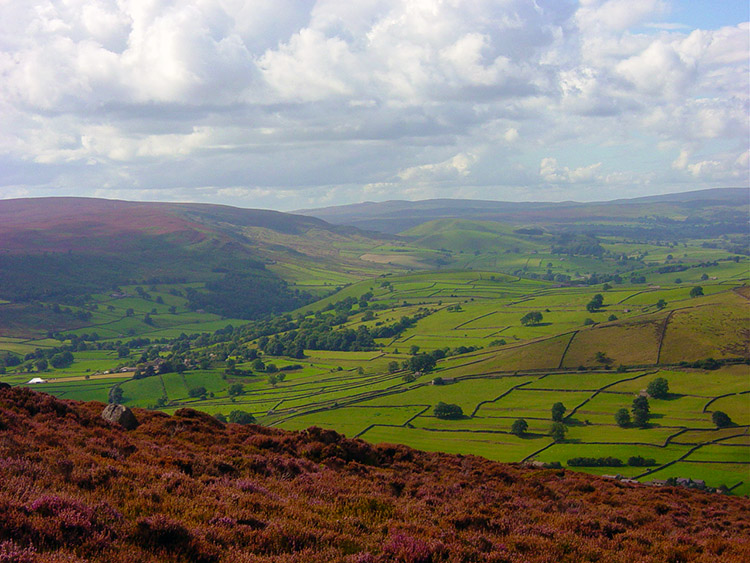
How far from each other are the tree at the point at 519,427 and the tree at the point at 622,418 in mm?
16242

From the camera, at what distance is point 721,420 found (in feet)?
276

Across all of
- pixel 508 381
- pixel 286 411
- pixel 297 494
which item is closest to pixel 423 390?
pixel 508 381

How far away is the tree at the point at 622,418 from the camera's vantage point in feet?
294

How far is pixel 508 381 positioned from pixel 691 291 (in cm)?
10039

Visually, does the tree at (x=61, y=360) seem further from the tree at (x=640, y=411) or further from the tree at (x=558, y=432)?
the tree at (x=640, y=411)

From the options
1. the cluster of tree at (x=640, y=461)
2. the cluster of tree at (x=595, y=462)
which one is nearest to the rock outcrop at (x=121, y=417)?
the cluster of tree at (x=595, y=462)

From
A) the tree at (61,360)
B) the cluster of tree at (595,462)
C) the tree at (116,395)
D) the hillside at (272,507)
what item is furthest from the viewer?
the tree at (61,360)

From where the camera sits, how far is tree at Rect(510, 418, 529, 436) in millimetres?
88438

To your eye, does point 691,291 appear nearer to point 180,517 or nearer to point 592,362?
point 592,362

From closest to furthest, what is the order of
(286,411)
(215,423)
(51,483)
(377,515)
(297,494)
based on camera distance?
1. (51,483)
2. (377,515)
3. (297,494)
4. (215,423)
5. (286,411)

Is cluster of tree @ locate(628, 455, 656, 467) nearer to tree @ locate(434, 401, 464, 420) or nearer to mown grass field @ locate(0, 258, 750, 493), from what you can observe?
mown grass field @ locate(0, 258, 750, 493)

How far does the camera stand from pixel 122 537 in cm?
1046

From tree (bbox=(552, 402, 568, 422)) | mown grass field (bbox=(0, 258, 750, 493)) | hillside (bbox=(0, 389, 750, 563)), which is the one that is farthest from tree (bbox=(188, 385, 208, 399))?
hillside (bbox=(0, 389, 750, 563))

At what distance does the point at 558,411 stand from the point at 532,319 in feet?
284
